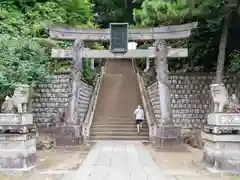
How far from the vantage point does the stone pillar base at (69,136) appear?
1562 centimetres

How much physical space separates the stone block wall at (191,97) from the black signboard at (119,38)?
4047 mm

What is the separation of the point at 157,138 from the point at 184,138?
6.27 ft

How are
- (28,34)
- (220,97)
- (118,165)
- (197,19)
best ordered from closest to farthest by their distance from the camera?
(220,97)
(118,165)
(197,19)
(28,34)

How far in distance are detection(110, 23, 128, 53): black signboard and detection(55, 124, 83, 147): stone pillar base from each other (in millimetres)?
3800

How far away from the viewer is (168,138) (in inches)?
610

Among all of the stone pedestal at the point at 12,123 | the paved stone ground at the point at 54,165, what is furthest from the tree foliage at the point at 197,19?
the stone pedestal at the point at 12,123

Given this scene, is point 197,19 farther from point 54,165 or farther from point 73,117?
point 54,165

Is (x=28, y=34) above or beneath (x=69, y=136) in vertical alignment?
above

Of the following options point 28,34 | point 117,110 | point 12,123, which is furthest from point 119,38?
point 12,123

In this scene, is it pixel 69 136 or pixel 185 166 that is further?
pixel 69 136

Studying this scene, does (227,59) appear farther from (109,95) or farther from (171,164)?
(171,164)

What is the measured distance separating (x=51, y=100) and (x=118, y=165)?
34.2ft

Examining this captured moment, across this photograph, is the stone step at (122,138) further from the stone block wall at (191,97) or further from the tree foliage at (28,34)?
the tree foliage at (28,34)

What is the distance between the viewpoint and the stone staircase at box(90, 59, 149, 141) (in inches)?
705
